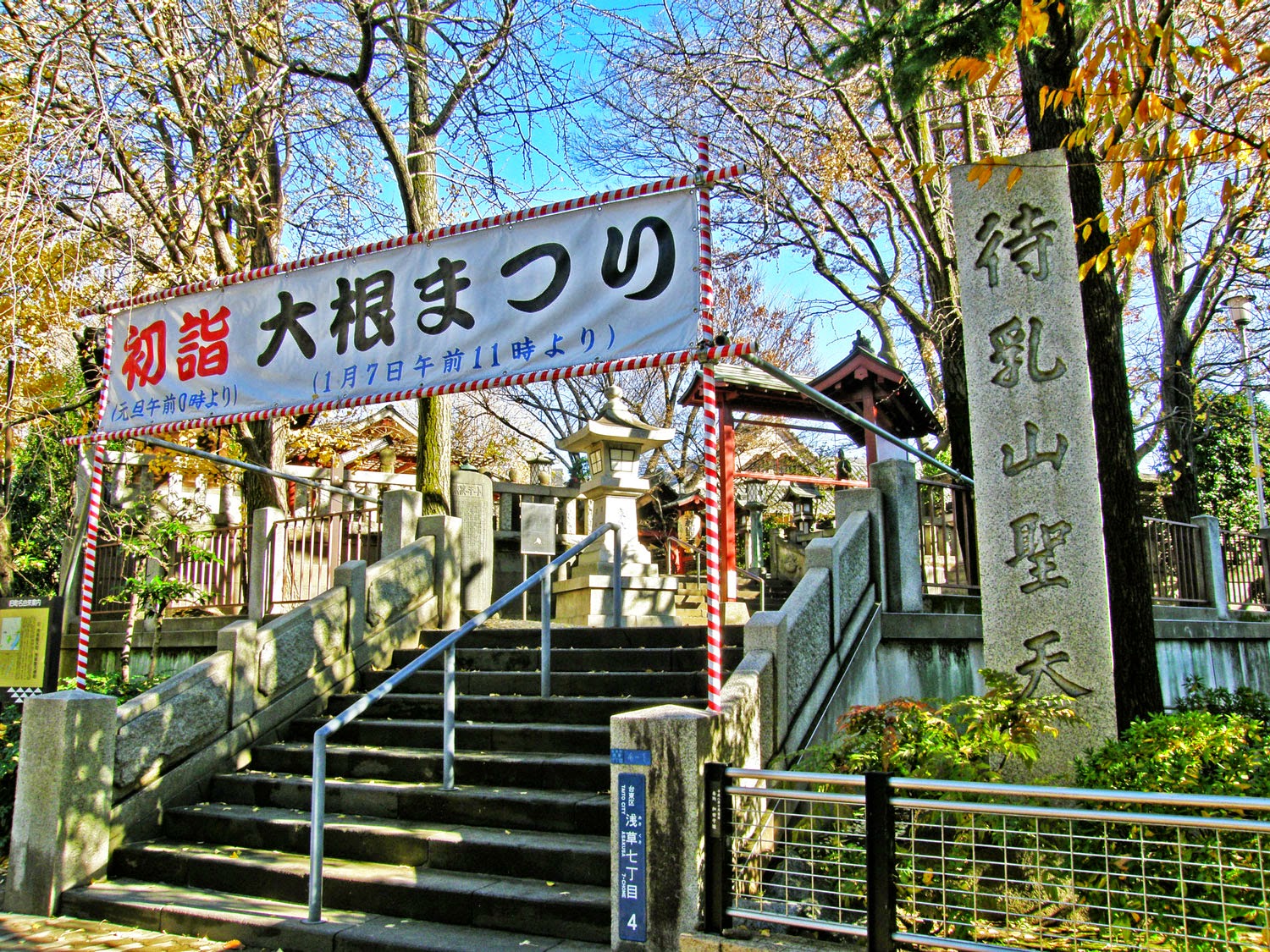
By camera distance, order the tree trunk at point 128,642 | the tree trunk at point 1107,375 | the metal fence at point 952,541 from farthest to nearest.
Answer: the tree trunk at point 128,642 < the metal fence at point 952,541 < the tree trunk at point 1107,375

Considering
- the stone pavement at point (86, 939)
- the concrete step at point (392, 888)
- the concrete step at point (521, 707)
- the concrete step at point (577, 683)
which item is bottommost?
the stone pavement at point (86, 939)

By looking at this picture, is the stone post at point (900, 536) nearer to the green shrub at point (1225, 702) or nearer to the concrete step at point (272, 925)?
the green shrub at point (1225, 702)

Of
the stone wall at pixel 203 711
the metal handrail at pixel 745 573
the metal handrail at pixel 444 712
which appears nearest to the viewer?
the metal handrail at pixel 444 712

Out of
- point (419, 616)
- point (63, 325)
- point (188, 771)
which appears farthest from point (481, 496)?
point (63, 325)

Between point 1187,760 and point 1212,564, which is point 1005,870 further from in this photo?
point 1212,564

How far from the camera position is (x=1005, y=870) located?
13.3 ft

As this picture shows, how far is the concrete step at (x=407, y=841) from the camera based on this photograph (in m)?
5.79

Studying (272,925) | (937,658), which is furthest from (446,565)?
(937,658)

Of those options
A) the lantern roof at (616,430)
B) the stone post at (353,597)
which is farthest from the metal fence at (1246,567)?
the stone post at (353,597)

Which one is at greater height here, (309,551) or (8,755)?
(309,551)

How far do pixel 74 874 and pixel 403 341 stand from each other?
4.41 meters

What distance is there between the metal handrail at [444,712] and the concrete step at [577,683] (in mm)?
257

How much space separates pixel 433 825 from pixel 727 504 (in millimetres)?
7353

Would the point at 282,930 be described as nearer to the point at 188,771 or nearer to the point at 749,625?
the point at 188,771
